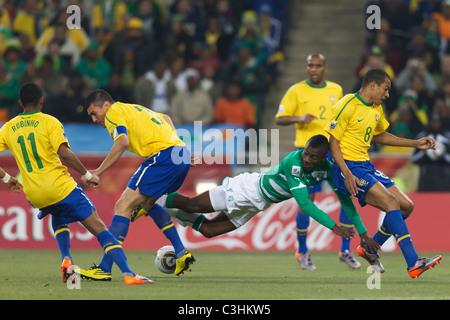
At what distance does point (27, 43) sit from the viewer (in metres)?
19.7

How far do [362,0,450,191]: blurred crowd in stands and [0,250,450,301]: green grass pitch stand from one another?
3629 mm

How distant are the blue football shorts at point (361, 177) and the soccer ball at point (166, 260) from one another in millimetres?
2001

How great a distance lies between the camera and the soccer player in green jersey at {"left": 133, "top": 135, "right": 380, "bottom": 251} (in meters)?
9.73

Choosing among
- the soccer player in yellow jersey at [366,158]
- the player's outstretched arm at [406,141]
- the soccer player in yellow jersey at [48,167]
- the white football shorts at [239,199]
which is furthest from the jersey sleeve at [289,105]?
the soccer player in yellow jersey at [48,167]

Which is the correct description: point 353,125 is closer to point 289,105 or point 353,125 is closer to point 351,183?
point 351,183

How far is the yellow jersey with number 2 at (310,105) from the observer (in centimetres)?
1179

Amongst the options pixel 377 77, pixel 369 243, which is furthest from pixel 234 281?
pixel 377 77

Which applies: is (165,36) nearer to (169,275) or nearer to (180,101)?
(180,101)

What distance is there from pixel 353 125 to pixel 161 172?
2.18 meters

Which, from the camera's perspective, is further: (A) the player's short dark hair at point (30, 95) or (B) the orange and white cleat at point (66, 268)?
(B) the orange and white cleat at point (66, 268)

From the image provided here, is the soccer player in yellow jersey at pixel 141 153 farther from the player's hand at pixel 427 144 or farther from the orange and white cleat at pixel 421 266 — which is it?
the player's hand at pixel 427 144

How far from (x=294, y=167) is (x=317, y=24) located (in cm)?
1081

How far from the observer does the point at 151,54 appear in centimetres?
1889

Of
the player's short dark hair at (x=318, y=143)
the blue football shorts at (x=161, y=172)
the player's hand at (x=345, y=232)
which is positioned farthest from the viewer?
the player's short dark hair at (x=318, y=143)
